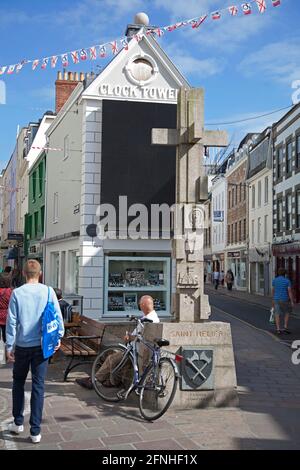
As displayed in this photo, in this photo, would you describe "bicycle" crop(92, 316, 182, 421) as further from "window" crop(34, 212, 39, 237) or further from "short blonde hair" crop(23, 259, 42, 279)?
"window" crop(34, 212, 39, 237)

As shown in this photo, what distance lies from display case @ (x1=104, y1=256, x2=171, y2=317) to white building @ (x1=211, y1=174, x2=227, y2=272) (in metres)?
36.5

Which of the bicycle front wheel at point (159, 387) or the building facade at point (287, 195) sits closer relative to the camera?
the bicycle front wheel at point (159, 387)

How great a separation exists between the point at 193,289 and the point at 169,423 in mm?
2039

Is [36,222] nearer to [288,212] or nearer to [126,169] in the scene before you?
[126,169]

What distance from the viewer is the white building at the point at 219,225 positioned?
5472 centimetres

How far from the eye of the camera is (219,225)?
5812 cm

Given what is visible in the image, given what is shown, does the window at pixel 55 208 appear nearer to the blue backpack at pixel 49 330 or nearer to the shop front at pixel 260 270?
the blue backpack at pixel 49 330

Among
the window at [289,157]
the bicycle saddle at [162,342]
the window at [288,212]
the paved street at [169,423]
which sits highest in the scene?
the window at [289,157]

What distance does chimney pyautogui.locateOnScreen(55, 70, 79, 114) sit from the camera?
2708 cm

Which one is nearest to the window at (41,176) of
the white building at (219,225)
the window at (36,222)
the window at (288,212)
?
the window at (36,222)

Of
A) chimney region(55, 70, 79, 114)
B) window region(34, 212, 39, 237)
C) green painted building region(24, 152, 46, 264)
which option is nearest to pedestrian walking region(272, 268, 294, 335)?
green painted building region(24, 152, 46, 264)

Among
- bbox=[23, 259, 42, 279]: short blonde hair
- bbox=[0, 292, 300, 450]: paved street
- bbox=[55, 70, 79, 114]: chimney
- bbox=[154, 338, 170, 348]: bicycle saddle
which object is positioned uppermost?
bbox=[55, 70, 79, 114]: chimney

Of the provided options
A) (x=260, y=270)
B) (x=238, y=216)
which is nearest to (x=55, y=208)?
(x=260, y=270)

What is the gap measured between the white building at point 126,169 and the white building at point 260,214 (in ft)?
69.8
